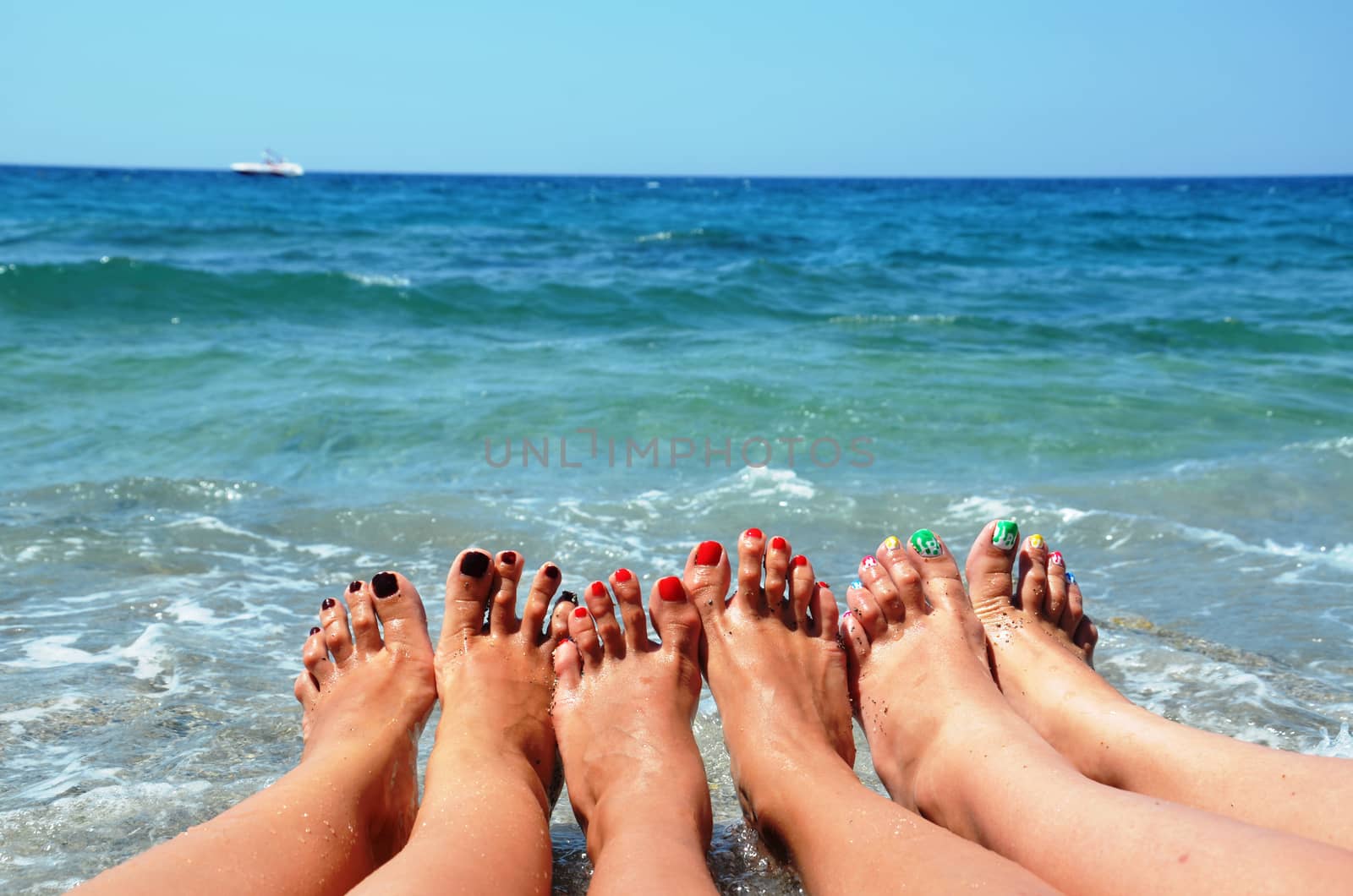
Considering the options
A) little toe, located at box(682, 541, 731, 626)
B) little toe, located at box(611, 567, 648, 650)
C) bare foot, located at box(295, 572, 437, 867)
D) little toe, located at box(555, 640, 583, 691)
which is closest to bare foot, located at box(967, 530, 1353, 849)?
little toe, located at box(682, 541, 731, 626)

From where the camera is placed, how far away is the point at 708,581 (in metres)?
2.57

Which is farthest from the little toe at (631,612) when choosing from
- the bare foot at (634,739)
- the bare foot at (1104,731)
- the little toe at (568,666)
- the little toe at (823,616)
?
the bare foot at (1104,731)

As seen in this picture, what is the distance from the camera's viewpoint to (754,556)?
258 centimetres

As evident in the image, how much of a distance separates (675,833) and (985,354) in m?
7.33

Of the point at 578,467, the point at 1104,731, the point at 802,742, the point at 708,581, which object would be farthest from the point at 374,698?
the point at 578,467

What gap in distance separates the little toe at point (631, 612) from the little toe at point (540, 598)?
0.54 feet

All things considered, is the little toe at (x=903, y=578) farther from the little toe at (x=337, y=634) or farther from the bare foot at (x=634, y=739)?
the little toe at (x=337, y=634)

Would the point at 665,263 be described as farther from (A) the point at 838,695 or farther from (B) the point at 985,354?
(A) the point at 838,695

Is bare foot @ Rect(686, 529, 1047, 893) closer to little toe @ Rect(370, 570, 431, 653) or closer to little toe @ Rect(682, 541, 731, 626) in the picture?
little toe @ Rect(682, 541, 731, 626)

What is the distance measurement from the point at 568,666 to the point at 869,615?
27.2 inches

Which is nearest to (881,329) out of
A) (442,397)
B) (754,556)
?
(442,397)

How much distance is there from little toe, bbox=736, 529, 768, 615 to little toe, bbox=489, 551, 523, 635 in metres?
0.44

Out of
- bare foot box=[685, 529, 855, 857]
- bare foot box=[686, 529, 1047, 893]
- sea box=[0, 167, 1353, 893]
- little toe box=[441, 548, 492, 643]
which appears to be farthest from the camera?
sea box=[0, 167, 1353, 893]

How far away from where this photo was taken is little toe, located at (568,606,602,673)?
96.0 inches
